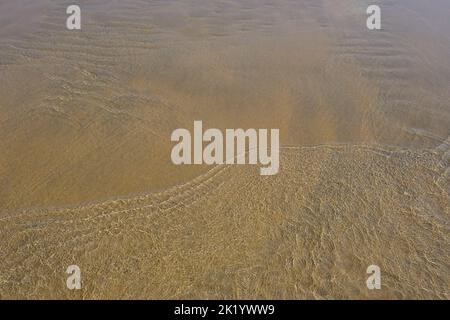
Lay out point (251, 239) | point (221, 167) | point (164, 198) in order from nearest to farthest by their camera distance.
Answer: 1. point (251, 239)
2. point (164, 198)
3. point (221, 167)

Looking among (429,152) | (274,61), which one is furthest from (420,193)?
(274,61)

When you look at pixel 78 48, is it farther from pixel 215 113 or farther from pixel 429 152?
pixel 429 152

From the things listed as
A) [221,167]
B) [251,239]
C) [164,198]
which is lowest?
[251,239]

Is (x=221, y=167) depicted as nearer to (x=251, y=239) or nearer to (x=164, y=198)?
(x=164, y=198)

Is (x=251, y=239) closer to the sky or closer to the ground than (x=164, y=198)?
closer to the ground

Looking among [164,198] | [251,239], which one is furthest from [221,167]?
[251,239]
